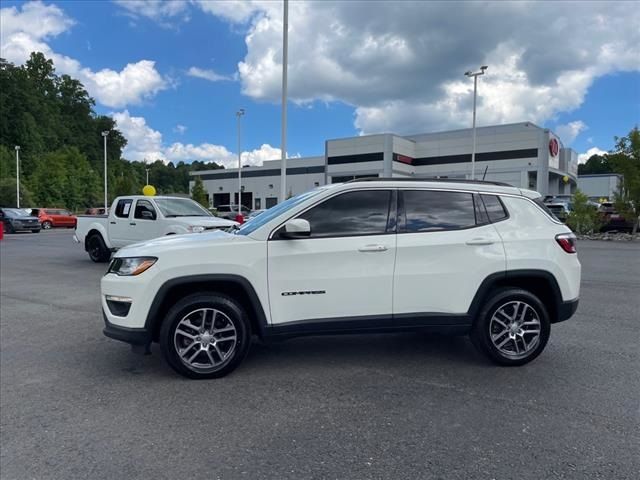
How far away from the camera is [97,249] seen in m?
13.2

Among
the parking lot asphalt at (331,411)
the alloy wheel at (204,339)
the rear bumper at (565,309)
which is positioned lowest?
the parking lot asphalt at (331,411)

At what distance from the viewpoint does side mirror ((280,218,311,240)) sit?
395cm

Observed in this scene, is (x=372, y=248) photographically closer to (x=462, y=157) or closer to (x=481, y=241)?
(x=481, y=241)

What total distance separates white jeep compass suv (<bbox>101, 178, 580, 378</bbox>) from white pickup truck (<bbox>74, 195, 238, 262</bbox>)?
21.1 feet

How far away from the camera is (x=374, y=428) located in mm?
3264

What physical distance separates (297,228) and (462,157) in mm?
66104

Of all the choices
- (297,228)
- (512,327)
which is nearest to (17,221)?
(297,228)

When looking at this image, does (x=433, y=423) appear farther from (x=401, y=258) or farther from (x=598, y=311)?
(x=598, y=311)

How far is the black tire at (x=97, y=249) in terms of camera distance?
1302 centimetres

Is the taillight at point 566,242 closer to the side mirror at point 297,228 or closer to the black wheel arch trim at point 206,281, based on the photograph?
the side mirror at point 297,228

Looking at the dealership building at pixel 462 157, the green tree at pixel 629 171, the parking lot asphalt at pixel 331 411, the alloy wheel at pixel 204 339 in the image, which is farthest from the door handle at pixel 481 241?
the dealership building at pixel 462 157

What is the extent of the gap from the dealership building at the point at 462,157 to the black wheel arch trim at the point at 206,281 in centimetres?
5397

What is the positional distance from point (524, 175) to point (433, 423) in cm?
6267

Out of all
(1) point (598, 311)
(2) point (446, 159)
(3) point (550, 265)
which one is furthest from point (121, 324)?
(2) point (446, 159)
